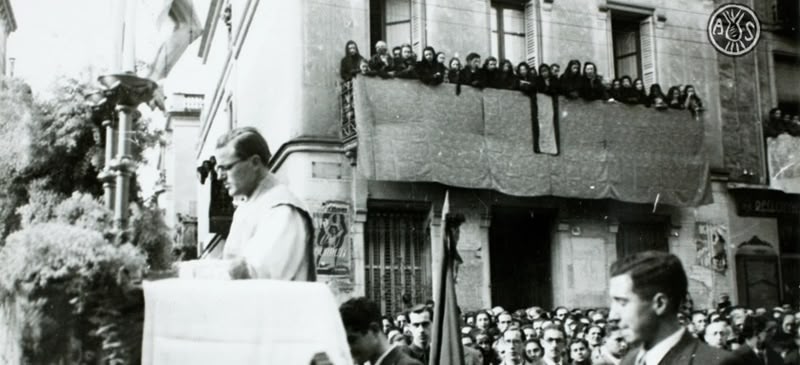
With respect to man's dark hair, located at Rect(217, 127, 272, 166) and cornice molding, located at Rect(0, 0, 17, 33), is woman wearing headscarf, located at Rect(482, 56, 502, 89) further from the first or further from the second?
man's dark hair, located at Rect(217, 127, 272, 166)

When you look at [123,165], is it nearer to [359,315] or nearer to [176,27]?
[176,27]

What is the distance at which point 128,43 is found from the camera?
356cm

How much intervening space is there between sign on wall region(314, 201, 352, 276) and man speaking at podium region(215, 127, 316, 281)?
10.6m

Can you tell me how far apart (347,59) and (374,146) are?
146cm

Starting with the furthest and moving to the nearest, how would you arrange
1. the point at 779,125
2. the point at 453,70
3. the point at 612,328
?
1. the point at 779,125
2. the point at 453,70
3. the point at 612,328

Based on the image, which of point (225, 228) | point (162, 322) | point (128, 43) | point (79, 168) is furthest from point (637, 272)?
point (225, 228)

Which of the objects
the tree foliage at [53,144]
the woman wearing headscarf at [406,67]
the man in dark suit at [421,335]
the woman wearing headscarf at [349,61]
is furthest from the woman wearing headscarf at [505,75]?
the tree foliage at [53,144]

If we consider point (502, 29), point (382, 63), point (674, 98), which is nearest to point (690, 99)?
point (674, 98)

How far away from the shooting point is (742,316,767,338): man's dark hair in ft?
31.0

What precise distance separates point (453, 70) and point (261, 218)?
11.7 metres

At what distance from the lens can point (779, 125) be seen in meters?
16.9

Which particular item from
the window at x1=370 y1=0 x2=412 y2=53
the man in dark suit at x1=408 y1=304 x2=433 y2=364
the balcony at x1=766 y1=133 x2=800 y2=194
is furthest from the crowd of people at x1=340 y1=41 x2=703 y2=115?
the man in dark suit at x1=408 y1=304 x2=433 y2=364

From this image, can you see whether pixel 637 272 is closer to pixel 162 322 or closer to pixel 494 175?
pixel 162 322

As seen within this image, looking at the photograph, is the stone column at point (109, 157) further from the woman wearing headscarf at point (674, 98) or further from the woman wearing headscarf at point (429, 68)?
the woman wearing headscarf at point (674, 98)
